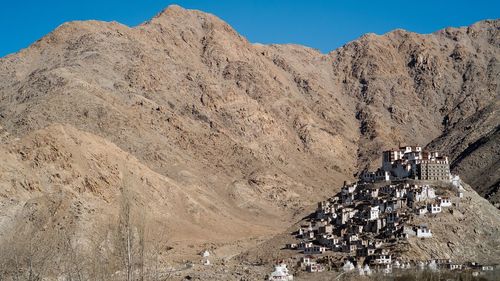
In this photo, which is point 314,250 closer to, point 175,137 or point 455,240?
point 455,240

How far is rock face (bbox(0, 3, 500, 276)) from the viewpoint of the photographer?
97.1 meters

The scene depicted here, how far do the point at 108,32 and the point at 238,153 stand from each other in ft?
165

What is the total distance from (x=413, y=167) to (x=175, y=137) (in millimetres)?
65798

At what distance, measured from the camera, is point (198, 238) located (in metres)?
106

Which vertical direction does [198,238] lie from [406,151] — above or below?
below

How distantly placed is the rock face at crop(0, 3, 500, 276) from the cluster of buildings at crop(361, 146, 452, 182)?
22.4 metres

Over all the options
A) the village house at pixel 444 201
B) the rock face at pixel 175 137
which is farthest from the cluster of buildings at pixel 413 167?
the rock face at pixel 175 137

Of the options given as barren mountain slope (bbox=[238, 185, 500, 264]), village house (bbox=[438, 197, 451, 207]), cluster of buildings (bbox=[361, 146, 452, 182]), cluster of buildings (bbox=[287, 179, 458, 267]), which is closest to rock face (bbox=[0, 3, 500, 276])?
barren mountain slope (bbox=[238, 185, 500, 264])

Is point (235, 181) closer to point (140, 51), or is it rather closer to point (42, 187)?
point (140, 51)

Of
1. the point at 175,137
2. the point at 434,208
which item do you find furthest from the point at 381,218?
the point at 175,137

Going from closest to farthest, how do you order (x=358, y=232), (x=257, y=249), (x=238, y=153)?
1. (x=358, y=232)
2. (x=257, y=249)
3. (x=238, y=153)

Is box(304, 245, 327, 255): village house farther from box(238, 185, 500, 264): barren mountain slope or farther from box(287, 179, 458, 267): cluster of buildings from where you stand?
box(238, 185, 500, 264): barren mountain slope

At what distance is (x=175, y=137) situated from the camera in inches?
5930

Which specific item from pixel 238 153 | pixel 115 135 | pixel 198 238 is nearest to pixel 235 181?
pixel 238 153
